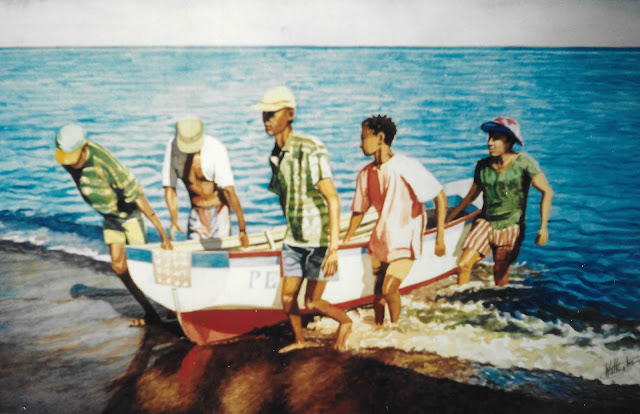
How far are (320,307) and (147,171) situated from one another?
81.1 inches

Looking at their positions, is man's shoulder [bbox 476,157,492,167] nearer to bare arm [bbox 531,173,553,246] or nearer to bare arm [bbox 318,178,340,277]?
bare arm [bbox 531,173,553,246]

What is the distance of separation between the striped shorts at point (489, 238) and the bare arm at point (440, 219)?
0.26 meters

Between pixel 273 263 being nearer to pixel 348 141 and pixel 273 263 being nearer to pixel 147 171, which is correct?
pixel 348 141

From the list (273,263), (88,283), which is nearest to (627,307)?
(273,263)

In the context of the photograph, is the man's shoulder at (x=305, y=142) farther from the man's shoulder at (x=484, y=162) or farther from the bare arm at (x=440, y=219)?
the man's shoulder at (x=484, y=162)

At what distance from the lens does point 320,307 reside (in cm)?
352

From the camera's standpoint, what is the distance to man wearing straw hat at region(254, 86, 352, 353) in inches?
124

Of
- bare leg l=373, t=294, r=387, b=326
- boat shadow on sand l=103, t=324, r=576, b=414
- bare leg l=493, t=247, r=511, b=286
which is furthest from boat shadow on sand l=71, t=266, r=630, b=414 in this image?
bare leg l=493, t=247, r=511, b=286

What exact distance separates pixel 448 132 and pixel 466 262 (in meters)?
1.05

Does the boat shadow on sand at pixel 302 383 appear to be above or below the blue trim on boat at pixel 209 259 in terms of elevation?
below

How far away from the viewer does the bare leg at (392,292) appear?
3670 mm

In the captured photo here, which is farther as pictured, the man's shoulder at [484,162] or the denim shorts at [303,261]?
the man's shoulder at [484,162]

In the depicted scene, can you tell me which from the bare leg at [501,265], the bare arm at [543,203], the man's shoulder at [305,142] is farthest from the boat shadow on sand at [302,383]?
the man's shoulder at [305,142]
